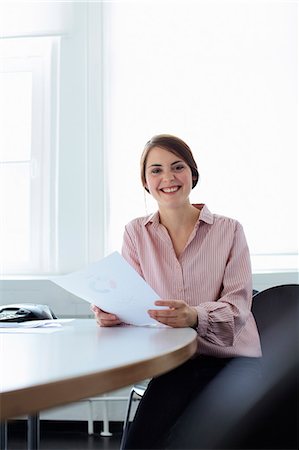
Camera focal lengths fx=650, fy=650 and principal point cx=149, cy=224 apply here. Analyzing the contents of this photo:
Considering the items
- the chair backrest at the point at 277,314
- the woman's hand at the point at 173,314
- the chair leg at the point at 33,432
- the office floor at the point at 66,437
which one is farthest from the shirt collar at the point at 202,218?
the office floor at the point at 66,437

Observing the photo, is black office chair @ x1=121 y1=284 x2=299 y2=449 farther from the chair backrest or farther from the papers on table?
the papers on table

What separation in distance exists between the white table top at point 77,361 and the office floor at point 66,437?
181 cm

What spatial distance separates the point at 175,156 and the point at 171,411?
2.61ft

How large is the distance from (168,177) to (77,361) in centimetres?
112

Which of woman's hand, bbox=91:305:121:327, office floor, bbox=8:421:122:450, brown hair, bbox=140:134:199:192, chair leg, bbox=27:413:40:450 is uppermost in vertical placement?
brown hair, bbox=140:134:199:192

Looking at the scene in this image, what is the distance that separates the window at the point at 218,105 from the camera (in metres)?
3.37

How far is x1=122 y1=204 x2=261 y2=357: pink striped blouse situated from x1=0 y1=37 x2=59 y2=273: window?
1.61 meters

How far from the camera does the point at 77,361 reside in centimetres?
100

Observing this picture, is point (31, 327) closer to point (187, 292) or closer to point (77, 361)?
point (187, 292)

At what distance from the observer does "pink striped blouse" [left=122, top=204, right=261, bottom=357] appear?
180 centimetres

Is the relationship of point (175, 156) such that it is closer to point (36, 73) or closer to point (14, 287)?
point (14, 287)

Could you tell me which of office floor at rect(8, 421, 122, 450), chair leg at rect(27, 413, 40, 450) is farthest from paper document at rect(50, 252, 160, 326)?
office floor at rect(8, 421, 122, 450)

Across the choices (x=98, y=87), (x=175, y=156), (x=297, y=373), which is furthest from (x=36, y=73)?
(x=297, y=373)

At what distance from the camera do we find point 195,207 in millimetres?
2145
